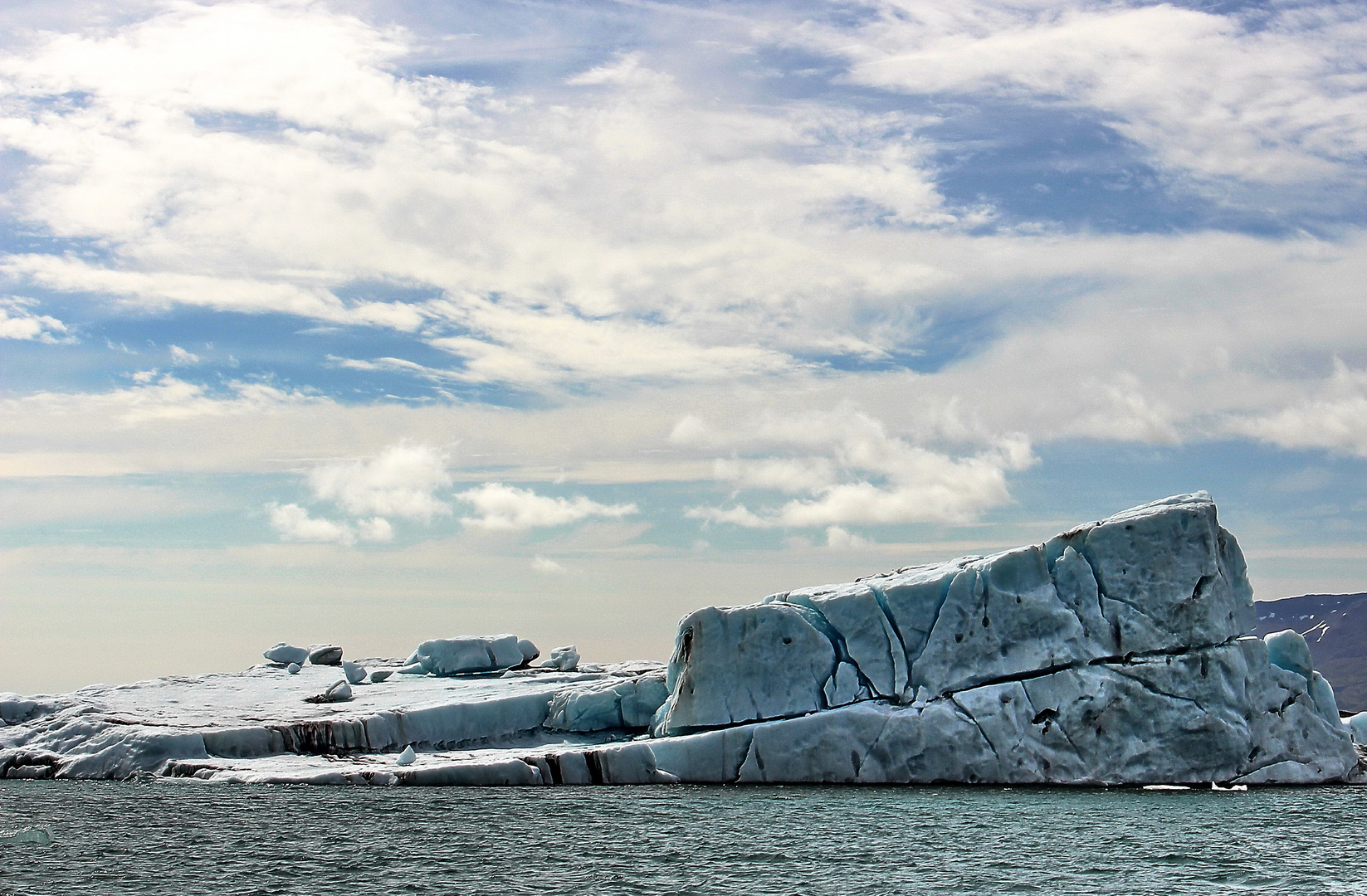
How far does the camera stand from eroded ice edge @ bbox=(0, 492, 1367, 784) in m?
19.9

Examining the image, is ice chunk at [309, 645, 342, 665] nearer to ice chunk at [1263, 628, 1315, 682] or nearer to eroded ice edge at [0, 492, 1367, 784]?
eroded ice edge at [0, 492, 1367, 784]

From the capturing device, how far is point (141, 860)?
14.5 m

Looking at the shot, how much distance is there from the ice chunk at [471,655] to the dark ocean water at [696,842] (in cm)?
937

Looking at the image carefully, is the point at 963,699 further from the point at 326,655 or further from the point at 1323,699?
the point at 326,655

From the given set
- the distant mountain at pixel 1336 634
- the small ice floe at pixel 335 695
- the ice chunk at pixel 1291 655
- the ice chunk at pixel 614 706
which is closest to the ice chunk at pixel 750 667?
the ice chunk at pixel 614 706

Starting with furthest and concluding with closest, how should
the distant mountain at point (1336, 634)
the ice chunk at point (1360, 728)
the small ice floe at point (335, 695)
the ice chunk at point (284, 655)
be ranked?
1. the distant mountain at point (1336, 634)
2. the ice chunk at point (284, 655)
3. the small ice floe at point (335, 695)
4. the ice chunk at point (1360, 728)

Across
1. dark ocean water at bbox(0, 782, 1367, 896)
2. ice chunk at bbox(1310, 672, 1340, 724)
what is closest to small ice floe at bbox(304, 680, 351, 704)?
dark ocean water at bbox(0, 782, 1367, 896)

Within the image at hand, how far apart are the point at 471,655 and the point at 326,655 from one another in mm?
7021

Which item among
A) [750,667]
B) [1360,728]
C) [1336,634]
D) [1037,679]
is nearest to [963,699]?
[1037,679]

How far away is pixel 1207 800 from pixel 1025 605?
4.19 meters

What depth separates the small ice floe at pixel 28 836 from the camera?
52.8 ft

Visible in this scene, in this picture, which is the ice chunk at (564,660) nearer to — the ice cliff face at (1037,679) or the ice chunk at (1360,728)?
the ice cliff face at (1037,679)

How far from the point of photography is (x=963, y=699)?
20.3 metres

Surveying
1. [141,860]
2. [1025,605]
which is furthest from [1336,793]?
[141,860]
